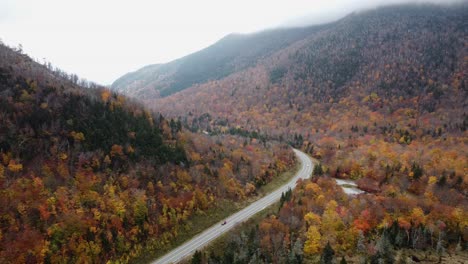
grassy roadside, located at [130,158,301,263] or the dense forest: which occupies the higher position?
the dense forest

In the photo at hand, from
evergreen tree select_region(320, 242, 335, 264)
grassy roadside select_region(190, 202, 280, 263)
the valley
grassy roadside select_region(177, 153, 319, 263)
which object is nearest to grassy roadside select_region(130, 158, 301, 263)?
the valley

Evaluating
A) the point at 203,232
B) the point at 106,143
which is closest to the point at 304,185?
the point at 203,232

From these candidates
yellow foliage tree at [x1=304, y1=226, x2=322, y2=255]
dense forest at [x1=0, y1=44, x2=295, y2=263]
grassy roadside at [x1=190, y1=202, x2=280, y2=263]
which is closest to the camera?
dense forest at [x1=0, y1=44, x2=295, y2=263]

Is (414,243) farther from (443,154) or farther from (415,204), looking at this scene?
(443,154)

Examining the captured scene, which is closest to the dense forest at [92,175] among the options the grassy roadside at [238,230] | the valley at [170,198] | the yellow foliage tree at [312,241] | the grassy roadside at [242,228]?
the valley at [170,198]

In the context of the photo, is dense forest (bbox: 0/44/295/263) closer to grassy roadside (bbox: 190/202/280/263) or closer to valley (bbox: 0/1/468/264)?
valley (bbox: 0/1/468/264)
